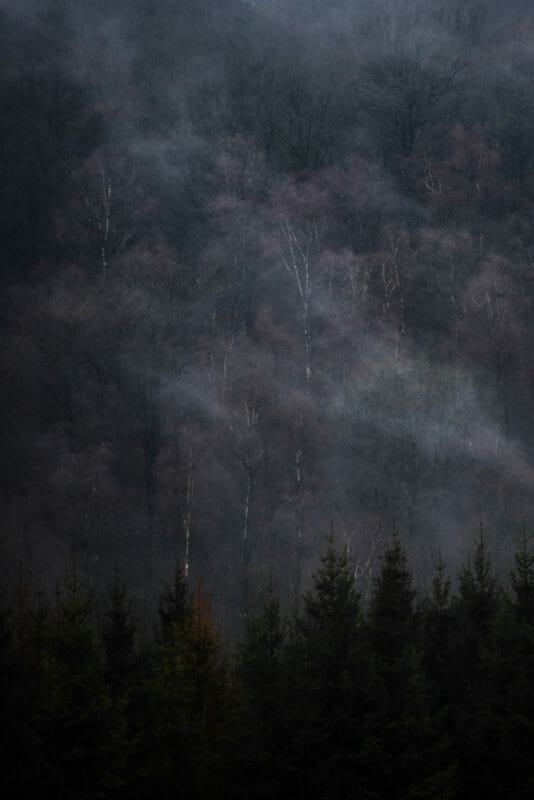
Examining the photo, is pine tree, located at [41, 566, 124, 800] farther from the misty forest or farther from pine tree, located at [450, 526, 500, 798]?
pine tree, located at [450, 526, 500, 798]

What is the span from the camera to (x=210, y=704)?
81.8ft

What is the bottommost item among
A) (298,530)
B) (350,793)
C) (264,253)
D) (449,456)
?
Answer: (350,793)

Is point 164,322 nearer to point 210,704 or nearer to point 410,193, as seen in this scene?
point 410,193

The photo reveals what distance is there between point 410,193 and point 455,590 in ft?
71.4

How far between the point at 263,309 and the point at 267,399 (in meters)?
7.06

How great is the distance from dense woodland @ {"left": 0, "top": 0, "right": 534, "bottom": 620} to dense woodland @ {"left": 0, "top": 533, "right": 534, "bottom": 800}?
37.4 feet

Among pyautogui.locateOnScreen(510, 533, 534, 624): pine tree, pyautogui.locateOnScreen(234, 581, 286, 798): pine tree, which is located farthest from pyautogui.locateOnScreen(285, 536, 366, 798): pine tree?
pyautogui.locateOnScreen(510, 533, 534, 624): pine tree

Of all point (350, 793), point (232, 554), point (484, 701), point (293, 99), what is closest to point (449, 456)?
point (232, 554)

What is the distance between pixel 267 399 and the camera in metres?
42.7

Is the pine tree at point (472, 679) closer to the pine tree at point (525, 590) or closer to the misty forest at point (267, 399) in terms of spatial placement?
the misty forest at point (267, 399)

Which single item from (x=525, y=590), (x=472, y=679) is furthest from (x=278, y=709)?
(x=525, y=590)

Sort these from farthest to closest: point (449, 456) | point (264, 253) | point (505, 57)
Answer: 1. point (505, 57)
2. point (264, 253)
3. point (449, 456)

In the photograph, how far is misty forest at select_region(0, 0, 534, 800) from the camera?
23391mm

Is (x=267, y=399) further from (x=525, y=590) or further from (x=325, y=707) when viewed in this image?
(x=325, y=707)
